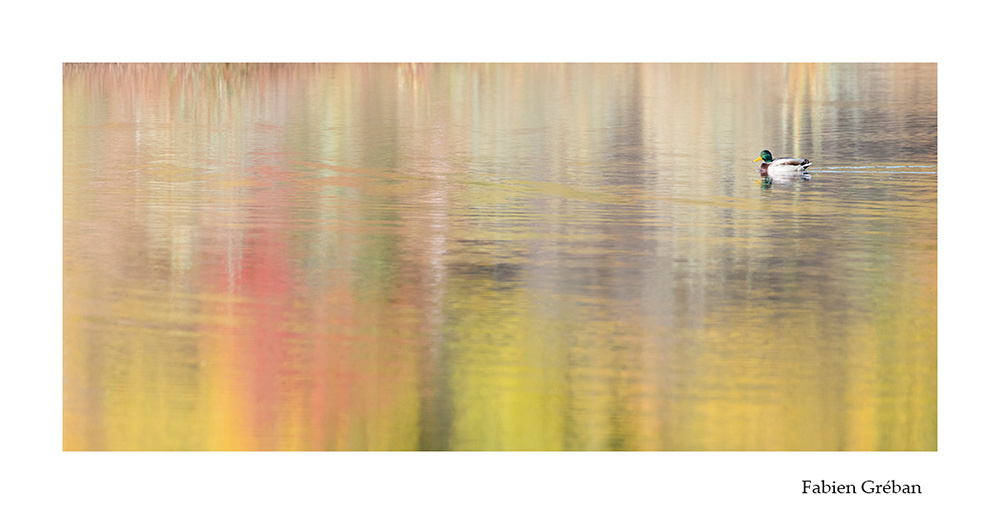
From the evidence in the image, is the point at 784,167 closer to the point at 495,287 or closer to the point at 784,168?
the point at 784,168

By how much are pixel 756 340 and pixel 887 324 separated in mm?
1147

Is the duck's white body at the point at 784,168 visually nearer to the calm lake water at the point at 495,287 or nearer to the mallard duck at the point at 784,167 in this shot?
the mallard duck at the point at 784,167

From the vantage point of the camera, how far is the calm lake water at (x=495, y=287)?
8391mm

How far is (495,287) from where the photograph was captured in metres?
11.0

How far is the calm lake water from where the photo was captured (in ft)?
27.5

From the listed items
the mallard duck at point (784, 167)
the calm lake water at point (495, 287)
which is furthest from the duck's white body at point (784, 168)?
the calm lake water at point (495, 287)

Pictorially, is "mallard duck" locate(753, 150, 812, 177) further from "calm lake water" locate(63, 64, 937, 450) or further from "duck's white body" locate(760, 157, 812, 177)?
"calm lake water" locate(63, 64, 937, 450)

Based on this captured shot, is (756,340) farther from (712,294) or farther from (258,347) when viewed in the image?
(258,347)

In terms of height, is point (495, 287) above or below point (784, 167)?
below

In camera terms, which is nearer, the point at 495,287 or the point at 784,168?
the point at 495,287

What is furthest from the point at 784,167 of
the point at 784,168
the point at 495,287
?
the point at 495,287

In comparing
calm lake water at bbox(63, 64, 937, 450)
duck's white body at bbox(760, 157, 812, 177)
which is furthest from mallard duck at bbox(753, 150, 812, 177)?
calm lake water at bbox(63, 64, 937, 450)

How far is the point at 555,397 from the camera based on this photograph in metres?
8.58

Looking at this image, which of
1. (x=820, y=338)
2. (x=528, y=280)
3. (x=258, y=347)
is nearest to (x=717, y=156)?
(x=528, y=280)
